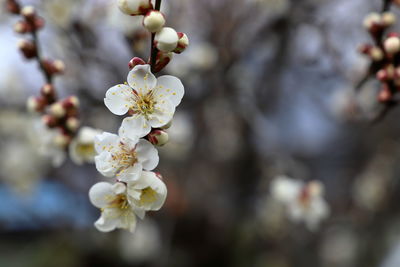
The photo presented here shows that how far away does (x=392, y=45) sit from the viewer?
1.15 m

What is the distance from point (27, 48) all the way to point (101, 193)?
61 centimetres

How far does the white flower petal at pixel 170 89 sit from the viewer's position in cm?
84

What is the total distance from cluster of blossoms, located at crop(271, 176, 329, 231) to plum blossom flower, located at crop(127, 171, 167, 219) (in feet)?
3.41

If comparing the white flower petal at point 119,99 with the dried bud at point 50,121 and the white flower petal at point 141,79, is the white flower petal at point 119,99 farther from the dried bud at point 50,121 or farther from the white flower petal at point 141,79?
the dried bud at point 50,121

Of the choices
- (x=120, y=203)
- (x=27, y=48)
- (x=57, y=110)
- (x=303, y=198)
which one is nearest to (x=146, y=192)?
(x=120, y=203)

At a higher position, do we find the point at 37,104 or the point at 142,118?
the point at 37,104

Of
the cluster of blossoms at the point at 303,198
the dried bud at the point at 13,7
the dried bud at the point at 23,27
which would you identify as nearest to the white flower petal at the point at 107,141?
the dried bud at the point at 23,27

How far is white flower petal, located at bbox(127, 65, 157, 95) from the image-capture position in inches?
31.5

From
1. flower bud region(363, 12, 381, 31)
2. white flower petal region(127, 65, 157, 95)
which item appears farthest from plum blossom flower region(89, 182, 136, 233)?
flower bud region(363, 12, 381, 31)

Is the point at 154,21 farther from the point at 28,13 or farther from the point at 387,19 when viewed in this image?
the point at 387,19

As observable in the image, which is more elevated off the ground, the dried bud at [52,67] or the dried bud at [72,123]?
the dried bud at [52,67]

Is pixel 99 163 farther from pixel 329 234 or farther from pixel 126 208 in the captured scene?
pixel 329 234

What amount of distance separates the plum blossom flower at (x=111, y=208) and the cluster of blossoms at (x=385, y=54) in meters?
0.85

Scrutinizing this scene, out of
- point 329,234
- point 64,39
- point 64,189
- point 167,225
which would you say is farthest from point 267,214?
point 64,39
